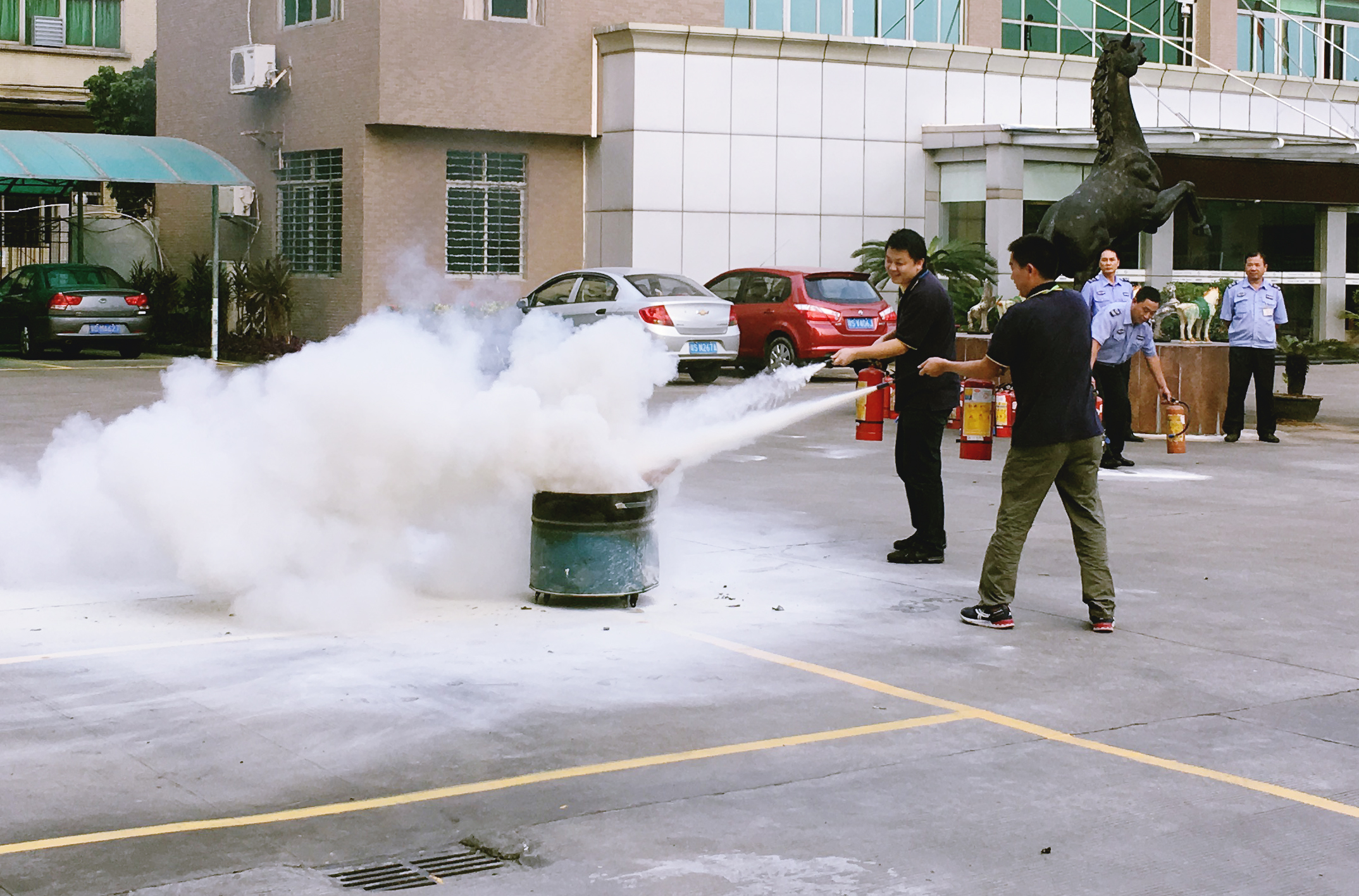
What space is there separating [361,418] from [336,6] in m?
21.0

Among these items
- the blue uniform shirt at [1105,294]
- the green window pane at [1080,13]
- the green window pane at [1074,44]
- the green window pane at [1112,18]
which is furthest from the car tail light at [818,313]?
the green window pane at [1112,18]

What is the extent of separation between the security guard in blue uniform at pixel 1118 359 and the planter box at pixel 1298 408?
5.07 metres

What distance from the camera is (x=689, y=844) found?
16.1 ft

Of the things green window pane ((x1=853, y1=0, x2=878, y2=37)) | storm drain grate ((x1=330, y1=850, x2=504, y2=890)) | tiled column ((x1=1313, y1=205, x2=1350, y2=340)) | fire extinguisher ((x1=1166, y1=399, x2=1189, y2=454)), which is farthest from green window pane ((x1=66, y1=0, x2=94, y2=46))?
storm drain grate ((x1=330, y1=850, x2=504, y2=890))

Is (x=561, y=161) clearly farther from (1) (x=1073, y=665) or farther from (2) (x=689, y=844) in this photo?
(2) (x=689, y=844)

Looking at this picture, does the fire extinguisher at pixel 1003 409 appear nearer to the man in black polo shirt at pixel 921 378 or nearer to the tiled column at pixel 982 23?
the man in black polo shirt at pixel 921 378

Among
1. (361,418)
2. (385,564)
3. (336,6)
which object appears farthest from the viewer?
(336,6)

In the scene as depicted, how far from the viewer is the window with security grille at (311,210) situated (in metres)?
27.8

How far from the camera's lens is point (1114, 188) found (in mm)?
16859

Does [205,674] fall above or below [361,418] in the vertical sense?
below

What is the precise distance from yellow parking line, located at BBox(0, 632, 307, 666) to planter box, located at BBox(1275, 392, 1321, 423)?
47.4 ft

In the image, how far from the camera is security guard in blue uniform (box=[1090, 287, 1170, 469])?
47.3 ft

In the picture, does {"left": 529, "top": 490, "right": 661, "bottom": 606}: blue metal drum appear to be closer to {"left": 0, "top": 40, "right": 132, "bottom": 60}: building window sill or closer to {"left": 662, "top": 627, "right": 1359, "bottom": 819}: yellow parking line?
{"left": 662, "top": 627, "right": 1359, "bottom": 819}: yellow parking line

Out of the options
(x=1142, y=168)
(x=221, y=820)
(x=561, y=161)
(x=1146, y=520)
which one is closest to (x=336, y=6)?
(x=561, y=161)
